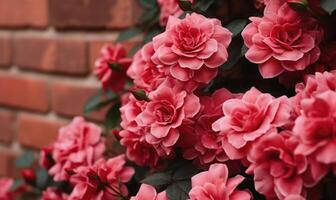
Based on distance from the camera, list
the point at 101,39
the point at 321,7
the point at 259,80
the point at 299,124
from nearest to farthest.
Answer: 1. the point at 299,124
2. the point at 321,7
3. the point at 259,80
4. the point at 101,39

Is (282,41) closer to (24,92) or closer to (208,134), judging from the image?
(208,134)

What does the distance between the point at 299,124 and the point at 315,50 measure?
163 mm

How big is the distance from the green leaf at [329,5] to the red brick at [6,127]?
3.24ft

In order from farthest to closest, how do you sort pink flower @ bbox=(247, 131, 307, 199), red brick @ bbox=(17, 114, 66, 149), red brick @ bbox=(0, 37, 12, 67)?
red brick @ bbox=(0, 37, 12, 67), red brick @ bbox=(17, 114, 66, 149), pink flower @ bbox=(247, 131, 307, 199)

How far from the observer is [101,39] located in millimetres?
1178

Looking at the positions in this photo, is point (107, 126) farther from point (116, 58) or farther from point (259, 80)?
point (259, 80)

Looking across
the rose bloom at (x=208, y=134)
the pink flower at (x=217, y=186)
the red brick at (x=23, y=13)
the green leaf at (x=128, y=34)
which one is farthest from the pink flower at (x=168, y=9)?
the red brick at (x=23, y=13)

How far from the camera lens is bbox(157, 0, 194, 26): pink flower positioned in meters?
0.89

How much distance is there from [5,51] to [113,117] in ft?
1.69

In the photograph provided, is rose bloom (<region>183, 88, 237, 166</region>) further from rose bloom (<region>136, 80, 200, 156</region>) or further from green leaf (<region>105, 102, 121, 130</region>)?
green leaf (<region>105, 102, 121, 130</region>)

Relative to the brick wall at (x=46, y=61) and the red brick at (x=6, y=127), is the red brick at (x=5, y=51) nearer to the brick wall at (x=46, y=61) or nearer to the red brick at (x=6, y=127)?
the brick wall at (x=46, y=61)

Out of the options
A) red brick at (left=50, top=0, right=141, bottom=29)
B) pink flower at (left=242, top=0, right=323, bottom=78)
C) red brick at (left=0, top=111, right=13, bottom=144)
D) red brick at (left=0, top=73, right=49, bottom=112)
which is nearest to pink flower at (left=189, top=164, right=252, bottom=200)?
pink flower at (left=242, top=0, right=323, bottom=78)

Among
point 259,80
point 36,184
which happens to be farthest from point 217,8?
point 36,184

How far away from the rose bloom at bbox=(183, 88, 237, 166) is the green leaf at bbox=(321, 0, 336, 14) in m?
0.16
